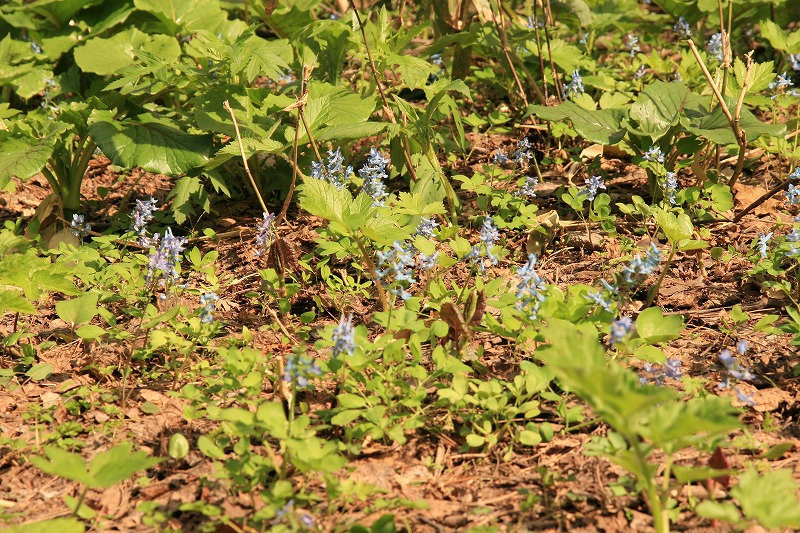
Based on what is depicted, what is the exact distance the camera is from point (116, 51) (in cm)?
420

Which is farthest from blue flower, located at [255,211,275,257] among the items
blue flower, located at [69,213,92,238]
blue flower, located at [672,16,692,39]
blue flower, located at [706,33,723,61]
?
blue flower, located at [672,16,692,39]

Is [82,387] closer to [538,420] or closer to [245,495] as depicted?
[245,495]

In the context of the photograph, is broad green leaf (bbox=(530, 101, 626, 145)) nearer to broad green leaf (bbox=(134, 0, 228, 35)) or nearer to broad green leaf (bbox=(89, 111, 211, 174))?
broad green leaf (bbox=(89, 111, 211, 174))

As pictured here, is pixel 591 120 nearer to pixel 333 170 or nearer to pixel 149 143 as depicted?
pixel 333 170

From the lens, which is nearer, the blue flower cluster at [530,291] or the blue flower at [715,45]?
the blue flower cluster at [530,291]

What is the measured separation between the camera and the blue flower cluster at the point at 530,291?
243 cm

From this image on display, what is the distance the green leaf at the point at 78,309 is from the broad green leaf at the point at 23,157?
0.73 m

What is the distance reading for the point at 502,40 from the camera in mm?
4094

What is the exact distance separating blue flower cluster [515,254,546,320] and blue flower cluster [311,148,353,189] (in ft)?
3.21

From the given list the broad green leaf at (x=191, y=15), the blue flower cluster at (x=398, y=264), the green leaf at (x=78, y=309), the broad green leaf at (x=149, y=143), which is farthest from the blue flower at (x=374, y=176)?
the broad green leaf at (x=191, y=15)

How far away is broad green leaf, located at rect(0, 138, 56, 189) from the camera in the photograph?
10.6ft

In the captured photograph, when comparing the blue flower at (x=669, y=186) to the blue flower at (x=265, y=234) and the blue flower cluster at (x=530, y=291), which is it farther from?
the blue flower at (x=265, y=234)

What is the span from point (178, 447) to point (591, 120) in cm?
225

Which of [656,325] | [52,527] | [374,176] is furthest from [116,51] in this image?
[656,325]
